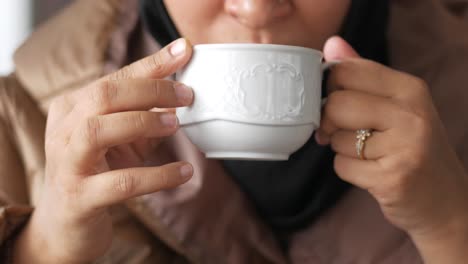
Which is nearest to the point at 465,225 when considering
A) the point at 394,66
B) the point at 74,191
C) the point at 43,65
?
the point at 394,66

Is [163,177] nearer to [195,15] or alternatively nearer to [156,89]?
[156,89]

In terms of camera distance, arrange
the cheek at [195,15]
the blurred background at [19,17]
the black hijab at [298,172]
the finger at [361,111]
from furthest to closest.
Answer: the blurred background at [19,17] → the black hijab at [298,172] → the cheek at [195,15] → the finger at [361,111]

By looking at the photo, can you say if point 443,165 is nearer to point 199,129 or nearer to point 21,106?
point 199,129

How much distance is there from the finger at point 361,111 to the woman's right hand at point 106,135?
0.68 ft

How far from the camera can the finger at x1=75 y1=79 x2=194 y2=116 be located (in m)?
0.74

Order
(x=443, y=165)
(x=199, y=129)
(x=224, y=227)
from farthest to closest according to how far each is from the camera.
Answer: (x=224, y=227) < (x=443, y=165) < (x=199, y=129)

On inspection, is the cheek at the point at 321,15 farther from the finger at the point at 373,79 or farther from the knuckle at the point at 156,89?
the knuckle at the point at 156,89

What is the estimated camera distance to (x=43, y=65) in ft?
4.01

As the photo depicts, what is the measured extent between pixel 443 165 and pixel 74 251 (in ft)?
1.82

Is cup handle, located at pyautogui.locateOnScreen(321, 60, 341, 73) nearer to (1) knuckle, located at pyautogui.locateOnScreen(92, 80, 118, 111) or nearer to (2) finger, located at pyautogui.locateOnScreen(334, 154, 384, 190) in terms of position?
(2) finger, located at pyautogui.locateOnScreen(334, 154, 384, 190)

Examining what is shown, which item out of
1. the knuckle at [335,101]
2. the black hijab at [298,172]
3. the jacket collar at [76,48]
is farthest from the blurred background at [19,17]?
the knuckle at [335,101]

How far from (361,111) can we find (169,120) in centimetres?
25

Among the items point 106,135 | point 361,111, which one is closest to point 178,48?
point 106,135

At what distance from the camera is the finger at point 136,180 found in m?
0.77
